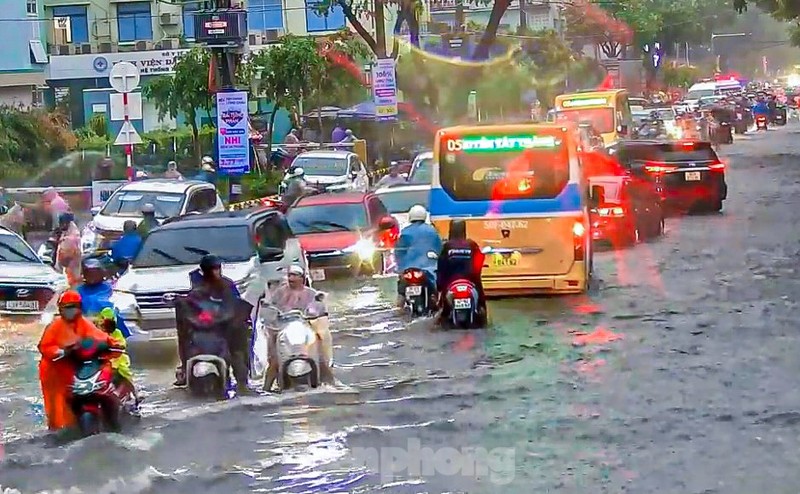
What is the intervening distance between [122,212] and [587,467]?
16259mm

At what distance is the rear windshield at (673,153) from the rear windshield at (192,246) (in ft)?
56.0

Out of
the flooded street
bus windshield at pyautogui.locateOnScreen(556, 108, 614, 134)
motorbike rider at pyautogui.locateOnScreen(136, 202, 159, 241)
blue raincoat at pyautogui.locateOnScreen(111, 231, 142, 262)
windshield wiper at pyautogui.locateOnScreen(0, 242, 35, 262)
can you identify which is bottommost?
the flooded street

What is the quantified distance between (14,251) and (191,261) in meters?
4.43

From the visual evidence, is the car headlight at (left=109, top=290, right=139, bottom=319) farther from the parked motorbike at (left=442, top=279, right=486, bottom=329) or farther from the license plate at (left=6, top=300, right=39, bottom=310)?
the parked motorbike at (left=442, top=279, right=486, bottom=329)

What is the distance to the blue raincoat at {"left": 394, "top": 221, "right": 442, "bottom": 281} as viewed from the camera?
60.8 ft

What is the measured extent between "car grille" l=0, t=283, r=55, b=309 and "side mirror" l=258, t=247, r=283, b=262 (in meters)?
3.52

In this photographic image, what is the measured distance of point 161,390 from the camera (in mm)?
14562

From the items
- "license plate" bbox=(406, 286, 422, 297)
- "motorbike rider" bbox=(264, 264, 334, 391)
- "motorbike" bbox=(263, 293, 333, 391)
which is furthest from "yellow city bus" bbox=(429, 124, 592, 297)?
"motorbike" bbox=(263, 293, 333, 391)

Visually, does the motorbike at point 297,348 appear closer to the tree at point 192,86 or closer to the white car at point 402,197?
the white car at point 402,197

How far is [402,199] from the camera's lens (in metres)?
27.5

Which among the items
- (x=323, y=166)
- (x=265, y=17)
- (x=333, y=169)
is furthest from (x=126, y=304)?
(x=265, y=17)

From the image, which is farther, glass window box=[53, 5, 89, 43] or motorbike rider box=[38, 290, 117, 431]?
glass window box=[53, 5, 89, 43]

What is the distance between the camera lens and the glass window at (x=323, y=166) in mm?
36312

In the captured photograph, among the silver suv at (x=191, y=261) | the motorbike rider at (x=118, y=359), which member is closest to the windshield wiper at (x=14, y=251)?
the silver suv at (x=191, y=261)
